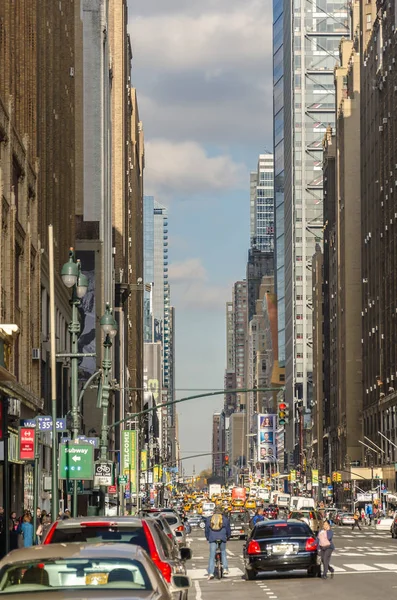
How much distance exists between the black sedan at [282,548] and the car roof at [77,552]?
22.6 m

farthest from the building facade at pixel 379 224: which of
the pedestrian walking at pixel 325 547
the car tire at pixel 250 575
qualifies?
the pedestrian walking at pixel 325 547

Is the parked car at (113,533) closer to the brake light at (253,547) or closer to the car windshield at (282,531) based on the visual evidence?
the car windshield at (282,531)

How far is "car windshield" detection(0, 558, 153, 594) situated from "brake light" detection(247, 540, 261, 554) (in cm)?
2384

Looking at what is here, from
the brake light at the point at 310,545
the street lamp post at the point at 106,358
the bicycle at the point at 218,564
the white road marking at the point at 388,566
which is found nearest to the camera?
the brake light at the point at 310,545

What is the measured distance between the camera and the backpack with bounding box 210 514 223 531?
3591 centimetres

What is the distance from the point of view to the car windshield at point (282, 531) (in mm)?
34719

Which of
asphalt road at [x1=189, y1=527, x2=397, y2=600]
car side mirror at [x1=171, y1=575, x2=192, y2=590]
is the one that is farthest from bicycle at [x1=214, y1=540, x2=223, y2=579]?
car side mirror at [x1=171, y1=575, x2=192, y2=590]

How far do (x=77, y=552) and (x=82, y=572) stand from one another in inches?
14.8

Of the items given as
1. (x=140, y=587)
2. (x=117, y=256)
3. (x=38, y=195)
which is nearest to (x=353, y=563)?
(x=38, y=195)

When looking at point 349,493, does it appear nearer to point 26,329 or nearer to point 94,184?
point 94,184

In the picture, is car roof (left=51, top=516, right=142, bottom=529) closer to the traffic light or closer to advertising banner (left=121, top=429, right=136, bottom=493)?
the traffic light

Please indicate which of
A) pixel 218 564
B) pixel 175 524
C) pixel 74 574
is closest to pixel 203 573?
pixel 218 564

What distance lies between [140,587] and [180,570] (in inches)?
331

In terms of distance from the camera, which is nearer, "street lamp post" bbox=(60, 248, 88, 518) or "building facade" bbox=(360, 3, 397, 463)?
"street lamp post" bbox=(60, 248, 88, 518)
